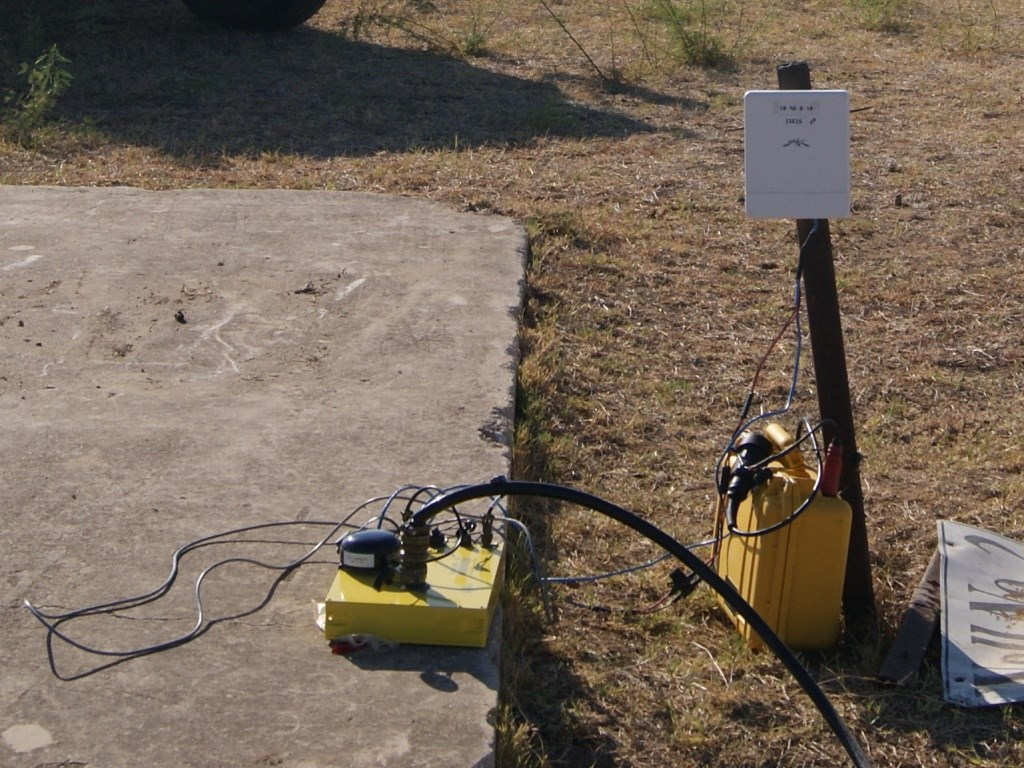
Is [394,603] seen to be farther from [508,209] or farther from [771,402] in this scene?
[508,209]

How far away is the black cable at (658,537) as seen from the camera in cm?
254

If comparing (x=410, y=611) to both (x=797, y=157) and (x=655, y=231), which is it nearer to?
(x=797, y=157)

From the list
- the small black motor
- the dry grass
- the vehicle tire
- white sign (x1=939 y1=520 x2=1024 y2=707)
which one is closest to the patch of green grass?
the dry grass

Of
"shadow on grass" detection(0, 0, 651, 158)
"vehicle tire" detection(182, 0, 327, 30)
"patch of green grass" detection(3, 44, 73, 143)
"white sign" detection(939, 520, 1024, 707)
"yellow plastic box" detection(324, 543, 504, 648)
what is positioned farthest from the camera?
"vehicle tire" detection(182, 0, 327, 30)

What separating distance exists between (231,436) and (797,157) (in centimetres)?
168

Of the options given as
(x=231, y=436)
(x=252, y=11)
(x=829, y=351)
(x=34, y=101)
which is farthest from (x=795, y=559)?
(x=252, y=11)

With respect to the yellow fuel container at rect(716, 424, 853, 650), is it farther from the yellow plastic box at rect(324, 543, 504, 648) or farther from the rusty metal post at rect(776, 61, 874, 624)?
the yellow plastic box at rect(324, 543, 504, 648)

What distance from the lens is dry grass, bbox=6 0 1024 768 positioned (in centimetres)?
292

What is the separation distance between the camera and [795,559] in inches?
116

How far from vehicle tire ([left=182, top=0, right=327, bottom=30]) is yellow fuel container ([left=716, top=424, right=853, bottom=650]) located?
7705 mm

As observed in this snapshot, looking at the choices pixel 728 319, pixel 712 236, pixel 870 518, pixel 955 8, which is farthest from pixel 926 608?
pixel 955 8

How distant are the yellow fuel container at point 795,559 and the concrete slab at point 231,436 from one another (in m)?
0.66

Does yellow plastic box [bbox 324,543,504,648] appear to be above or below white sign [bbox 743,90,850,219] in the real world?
below

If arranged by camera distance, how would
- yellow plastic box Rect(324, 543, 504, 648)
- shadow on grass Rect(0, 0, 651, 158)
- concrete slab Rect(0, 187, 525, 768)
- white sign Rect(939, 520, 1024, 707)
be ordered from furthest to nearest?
shadow on grass Rect(0, 0, 651, 158), white sign Rect(939, 520, 1024, 707), yellow plastic box Rect(324, 543, 504, 648), concrete slab Rect(0, 187, 525, 768)
